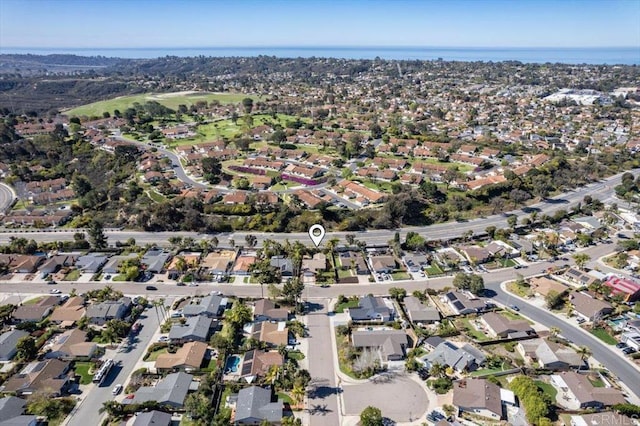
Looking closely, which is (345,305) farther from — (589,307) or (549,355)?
(589,307)

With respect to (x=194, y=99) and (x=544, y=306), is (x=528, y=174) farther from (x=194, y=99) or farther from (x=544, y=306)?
(x=194, y=99)

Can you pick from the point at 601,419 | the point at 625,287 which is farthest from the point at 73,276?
the point at 625,287

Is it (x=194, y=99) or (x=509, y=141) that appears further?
(x=194, y=99)

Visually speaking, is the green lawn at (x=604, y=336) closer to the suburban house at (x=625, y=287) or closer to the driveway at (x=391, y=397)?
the suburban house at (x=625, y=287)

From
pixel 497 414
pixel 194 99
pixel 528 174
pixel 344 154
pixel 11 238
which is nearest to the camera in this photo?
pixel 497 414

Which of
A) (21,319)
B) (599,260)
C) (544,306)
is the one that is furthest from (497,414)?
(21,319)

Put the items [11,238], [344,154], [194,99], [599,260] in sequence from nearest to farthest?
[599,260]
[11,238]
[344,154]
[194,99]
